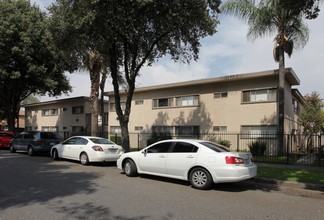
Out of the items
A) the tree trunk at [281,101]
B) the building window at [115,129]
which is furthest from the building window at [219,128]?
the building window at [115,129]

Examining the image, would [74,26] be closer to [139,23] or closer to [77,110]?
[139,23]

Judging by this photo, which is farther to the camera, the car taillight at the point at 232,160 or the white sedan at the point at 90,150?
the white sedan at the point at 90,150

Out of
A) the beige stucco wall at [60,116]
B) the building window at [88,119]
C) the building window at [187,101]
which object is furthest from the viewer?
the beige stucco wall at [60,116]

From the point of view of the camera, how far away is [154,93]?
72.2 ft

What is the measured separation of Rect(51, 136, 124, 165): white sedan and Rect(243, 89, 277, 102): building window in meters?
9.68

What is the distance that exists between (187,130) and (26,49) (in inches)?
581

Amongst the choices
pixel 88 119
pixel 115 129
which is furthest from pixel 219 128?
pixel 88 119

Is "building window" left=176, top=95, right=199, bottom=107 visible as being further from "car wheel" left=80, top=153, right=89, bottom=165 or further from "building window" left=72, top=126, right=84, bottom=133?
"building window" left=72, top=126, right=84, bottom=133

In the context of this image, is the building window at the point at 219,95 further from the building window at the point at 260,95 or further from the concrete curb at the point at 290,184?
the concrete curb at the point at 290,184

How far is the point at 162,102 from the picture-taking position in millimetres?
21562

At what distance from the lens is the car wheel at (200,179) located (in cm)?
704

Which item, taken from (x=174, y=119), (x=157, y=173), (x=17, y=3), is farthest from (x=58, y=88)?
(x=157, y=173)

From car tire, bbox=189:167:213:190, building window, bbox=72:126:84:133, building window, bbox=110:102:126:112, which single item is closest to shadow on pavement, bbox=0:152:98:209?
→ car tire, bbox=189:167:213:190

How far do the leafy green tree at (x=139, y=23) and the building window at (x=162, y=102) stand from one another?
22.7ft
